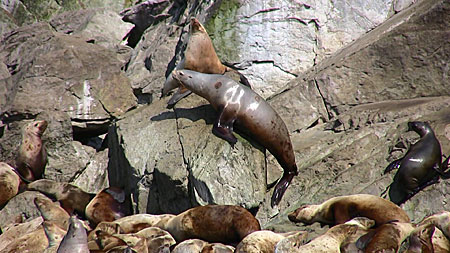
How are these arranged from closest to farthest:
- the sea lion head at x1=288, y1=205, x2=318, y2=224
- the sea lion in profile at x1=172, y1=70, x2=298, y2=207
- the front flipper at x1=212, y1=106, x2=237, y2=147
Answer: the sea lion head at x1=288, y1=205, x2=318, y2=224 < the front flipper at x1=212, y1=106, x2=237, y2=147 < the sea lion in profile at x1=172, y1=70, x2=298, y2=207

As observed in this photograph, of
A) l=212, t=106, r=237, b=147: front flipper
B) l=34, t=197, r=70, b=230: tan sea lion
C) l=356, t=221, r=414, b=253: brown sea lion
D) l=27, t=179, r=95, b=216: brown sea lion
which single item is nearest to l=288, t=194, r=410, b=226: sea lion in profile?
l=356, t=221, r=414, b=253: brown sea lion

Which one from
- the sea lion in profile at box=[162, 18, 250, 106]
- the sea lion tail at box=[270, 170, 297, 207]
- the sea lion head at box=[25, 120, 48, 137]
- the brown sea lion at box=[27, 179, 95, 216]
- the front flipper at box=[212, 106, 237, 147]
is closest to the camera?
the sea lion tail at box=[270, 170, 297, 207]

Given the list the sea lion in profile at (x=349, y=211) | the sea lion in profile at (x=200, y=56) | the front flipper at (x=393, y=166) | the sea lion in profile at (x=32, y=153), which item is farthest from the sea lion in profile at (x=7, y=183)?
the front flipper at (x=393, y=166)

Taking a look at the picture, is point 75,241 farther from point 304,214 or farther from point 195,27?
point 195,27

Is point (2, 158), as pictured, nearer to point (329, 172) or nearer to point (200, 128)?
point (200, 128)

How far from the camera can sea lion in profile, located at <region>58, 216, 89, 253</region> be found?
4.95 meters

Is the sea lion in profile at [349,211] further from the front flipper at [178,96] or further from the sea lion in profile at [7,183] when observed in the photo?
the sea lion in profile at [7,183]

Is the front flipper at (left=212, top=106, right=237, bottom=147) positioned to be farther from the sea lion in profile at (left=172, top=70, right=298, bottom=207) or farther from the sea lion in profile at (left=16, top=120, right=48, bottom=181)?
the sea lion in profile at (left=16, top=120, right=48, bottom=181)

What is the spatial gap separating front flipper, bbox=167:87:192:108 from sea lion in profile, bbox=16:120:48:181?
2.88 metres

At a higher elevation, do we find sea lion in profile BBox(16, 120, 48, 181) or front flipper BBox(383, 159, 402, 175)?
front flipper BBox(383, 159, 402, 175)

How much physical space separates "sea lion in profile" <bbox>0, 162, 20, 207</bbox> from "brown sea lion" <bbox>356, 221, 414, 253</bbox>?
18.4 feet

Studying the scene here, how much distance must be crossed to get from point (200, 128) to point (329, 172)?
1.53 metres

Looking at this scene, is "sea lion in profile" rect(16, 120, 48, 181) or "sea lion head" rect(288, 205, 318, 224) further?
"sea lion in profile" rect(16, 120, 48, 181)

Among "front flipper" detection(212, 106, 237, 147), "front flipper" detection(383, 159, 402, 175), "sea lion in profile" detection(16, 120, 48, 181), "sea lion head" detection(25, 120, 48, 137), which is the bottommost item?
"sea lion in profile" detection(16, 120, 48, 181)
